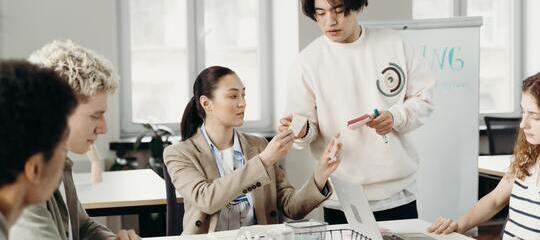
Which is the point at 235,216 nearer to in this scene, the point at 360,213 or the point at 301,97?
the point at 301,97

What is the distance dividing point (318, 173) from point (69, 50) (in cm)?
102

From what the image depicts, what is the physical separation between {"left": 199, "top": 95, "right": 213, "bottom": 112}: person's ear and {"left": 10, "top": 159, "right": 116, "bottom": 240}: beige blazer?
26.5 inches

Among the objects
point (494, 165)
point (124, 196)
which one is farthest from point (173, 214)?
point (494, 165)

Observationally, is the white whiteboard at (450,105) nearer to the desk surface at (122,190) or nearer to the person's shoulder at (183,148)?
the desk surface at (122,190)

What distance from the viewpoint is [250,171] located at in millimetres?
2619

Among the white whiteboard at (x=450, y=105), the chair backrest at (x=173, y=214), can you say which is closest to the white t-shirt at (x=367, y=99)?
the chair backrest at (x=173, y=214)

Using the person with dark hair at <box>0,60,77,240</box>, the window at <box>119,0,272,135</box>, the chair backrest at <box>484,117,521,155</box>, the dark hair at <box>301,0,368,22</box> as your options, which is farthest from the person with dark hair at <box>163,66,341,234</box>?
the chair backrest at <box>484,117,521,155</box>

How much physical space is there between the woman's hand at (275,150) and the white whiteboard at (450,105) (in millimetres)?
1978

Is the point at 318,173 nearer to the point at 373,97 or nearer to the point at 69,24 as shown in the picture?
the point at 373,97

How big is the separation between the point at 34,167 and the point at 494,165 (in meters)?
3.82

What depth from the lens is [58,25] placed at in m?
4.93

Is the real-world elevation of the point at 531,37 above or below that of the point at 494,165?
above

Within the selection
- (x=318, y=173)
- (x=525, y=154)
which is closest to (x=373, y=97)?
(x=318, y=173)

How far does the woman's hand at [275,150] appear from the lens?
263 cm
